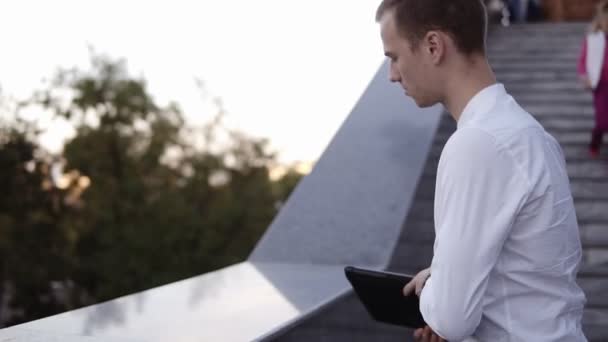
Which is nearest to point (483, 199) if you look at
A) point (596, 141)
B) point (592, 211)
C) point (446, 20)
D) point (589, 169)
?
point (446, 20)

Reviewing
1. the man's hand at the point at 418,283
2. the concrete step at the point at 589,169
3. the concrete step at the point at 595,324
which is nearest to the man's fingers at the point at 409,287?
the man's hand at the point at 418,283

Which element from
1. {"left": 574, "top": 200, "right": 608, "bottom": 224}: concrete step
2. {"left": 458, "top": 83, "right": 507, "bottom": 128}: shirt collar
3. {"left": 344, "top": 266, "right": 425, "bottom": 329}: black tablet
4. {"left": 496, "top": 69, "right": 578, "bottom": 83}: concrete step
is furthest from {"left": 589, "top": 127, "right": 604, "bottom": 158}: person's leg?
{"left": 458, "top": 83, "right": 507, "bottom": 128}: shirt collar

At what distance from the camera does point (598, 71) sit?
24.5ft

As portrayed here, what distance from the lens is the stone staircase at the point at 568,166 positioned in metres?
4.27

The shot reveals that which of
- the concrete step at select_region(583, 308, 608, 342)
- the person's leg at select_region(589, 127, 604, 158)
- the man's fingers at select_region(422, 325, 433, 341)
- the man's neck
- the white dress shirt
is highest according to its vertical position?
the man's neck

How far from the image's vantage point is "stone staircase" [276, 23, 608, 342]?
4.27 metres

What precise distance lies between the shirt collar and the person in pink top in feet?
19.4

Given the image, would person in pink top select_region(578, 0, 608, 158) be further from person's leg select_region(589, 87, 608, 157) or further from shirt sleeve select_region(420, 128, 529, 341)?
shirt sleeve select_region(420, 128, 529, 341)

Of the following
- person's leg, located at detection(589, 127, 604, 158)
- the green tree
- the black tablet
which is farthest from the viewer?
the green tree

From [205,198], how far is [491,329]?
35.7 metres

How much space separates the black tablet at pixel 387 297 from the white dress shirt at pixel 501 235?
0.28 metres

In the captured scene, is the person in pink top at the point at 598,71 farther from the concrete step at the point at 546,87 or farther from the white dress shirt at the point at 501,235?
the white dress shirt at the point at 501,235

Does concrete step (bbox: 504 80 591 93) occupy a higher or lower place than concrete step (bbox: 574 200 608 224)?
lower

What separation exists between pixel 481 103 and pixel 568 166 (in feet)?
18.7
